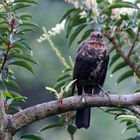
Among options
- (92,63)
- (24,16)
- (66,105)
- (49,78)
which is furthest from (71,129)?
(49,78)

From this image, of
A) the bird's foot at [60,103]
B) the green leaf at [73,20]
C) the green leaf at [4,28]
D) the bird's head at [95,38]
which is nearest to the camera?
the bird's foot at [60,103]

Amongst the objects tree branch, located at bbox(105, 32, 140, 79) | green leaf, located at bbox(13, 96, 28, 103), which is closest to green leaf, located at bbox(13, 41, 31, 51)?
green leaf, located at bbox(13, 96, 28, 103)

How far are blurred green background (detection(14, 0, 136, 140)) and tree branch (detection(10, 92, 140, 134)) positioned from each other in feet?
19.6

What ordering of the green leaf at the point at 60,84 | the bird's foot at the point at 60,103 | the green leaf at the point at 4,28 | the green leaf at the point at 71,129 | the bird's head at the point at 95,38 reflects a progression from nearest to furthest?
the bird's foot at the point at 60,103, the green leaf at the point at 4,28, the green leaf at the point at 71,129, the green leaf at the point at 60,84, the bird's head at the point at 95,38

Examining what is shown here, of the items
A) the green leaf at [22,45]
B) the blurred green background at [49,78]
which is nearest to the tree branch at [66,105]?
the green leaf at [22,45]

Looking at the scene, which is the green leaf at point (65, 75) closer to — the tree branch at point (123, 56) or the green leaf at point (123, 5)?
the tree branch at point (123, 56)

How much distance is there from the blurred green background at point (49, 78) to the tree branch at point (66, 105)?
598 cm

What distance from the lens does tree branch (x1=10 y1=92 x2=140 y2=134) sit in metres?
2.71

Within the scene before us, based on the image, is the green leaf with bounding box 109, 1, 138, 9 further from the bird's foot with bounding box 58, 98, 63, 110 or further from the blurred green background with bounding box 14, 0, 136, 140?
the blurred green background with bounding box 14, 0, 136, 140

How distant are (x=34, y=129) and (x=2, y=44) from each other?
687 cm

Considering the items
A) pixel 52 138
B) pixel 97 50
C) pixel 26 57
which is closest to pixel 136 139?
pixel 26 57

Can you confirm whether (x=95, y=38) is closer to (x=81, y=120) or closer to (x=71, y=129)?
(x=81, y=120)

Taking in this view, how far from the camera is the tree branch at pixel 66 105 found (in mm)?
2713

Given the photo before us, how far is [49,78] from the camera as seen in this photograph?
9969mm
